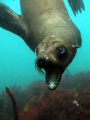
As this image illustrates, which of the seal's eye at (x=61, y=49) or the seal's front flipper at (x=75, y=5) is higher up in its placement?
the seal's eye at (x=61, y=49)

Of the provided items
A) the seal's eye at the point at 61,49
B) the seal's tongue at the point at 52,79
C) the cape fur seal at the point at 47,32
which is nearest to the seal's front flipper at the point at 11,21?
the cape fur seal at the point at 47,32

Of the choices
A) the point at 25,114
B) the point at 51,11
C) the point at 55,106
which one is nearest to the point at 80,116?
the point at 55,106

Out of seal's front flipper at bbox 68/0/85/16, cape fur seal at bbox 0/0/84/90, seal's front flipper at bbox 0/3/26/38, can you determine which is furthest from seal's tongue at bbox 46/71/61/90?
seal's front flipper at bbox 68/0/85/16

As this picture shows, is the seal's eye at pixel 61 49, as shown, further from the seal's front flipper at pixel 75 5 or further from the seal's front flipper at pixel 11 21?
the seal's front flipper at pixel 75 5

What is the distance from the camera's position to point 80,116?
3795 mm

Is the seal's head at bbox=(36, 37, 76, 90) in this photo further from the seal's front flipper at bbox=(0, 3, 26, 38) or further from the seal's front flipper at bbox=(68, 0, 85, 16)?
the seal's front flipper at bbox=(68, 0, 85, 16)

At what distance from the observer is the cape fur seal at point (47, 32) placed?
8.09 feet

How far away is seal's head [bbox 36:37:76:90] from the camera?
7.66 feet

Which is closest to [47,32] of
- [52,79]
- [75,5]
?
[52,79]

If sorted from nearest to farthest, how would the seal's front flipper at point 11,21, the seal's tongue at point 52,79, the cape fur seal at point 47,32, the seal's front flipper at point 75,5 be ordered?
the seal's tongue at point 52,79 → the cape fur seal at point 47,32 → the seal's front flipper at point 11,21 → the seal's front flipper at point 75,5

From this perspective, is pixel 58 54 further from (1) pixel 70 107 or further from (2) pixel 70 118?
(1) pixel 70 107

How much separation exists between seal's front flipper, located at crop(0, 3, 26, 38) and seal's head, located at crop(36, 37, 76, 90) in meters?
1.97

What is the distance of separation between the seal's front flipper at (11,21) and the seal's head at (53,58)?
197cm

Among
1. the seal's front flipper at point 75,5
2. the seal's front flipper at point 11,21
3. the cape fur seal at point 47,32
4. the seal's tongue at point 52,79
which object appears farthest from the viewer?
the seal's front flipper at point 75,5
